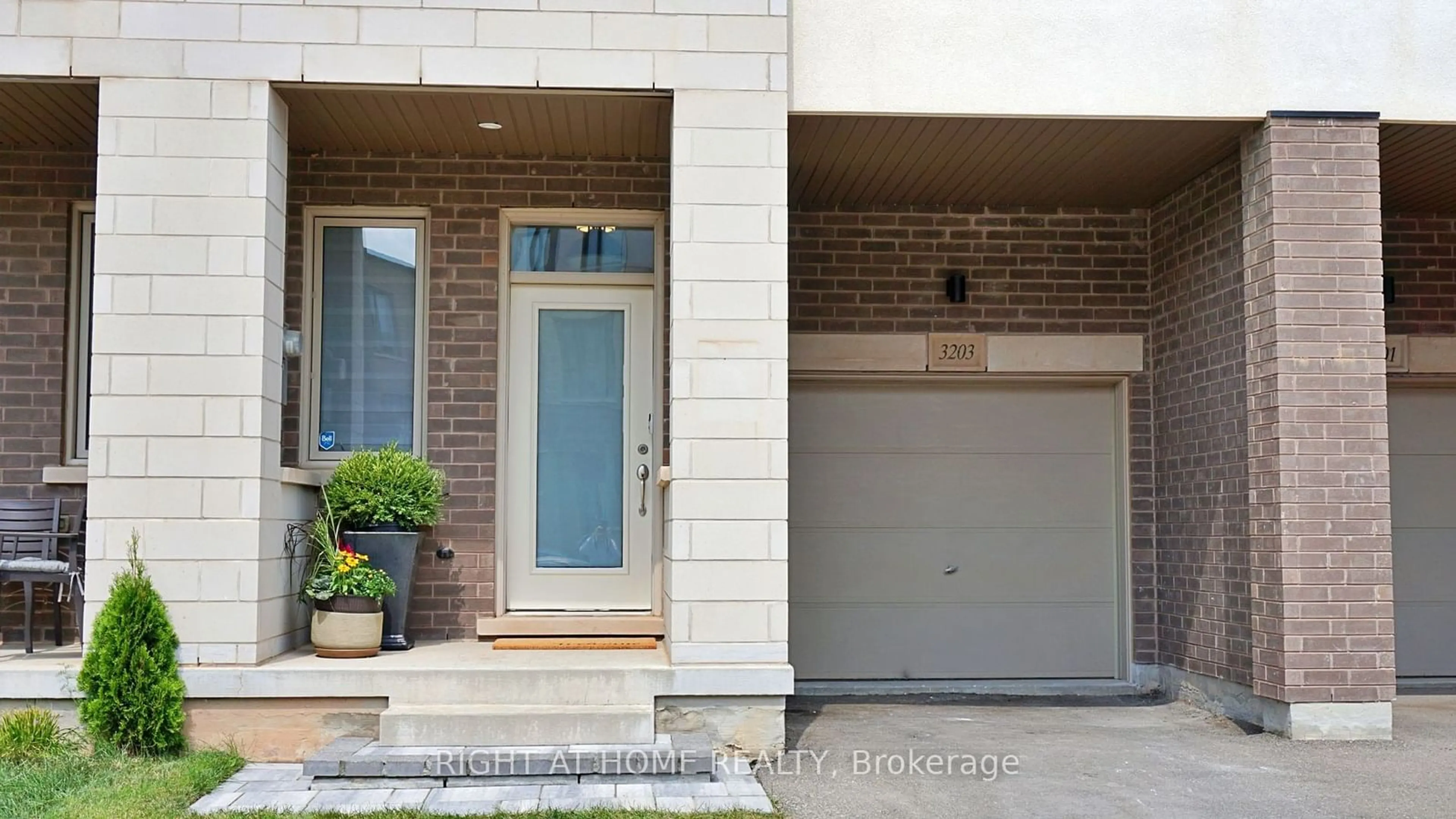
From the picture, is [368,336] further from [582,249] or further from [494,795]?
[494,795]

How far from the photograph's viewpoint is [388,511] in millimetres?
6973

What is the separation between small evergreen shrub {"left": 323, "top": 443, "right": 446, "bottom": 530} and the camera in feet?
22.8

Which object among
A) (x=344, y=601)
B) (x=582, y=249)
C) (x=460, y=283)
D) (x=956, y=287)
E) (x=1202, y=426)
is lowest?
(x=344, y=601)

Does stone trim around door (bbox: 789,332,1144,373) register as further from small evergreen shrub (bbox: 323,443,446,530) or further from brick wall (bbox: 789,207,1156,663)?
small evergreen shrub (bbox: 323,443,446,530)

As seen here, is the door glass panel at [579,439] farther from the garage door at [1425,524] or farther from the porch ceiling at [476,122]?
the garage door at [1425,524]

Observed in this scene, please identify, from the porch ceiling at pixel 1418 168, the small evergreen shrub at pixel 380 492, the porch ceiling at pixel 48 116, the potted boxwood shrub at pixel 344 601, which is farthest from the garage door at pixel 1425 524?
the porch ceiling at pixel 48 116

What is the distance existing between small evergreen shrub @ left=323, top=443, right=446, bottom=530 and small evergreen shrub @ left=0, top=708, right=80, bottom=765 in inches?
63.2

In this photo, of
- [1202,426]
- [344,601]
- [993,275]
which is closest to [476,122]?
[344,601]

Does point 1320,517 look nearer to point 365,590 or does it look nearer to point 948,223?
point 948,223

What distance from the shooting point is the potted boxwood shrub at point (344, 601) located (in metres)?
6.56

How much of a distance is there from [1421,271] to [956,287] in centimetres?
306

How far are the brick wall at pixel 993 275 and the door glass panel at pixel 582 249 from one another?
1.15 meters

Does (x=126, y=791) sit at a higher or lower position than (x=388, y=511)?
lower

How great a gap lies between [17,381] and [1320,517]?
7.04 m
